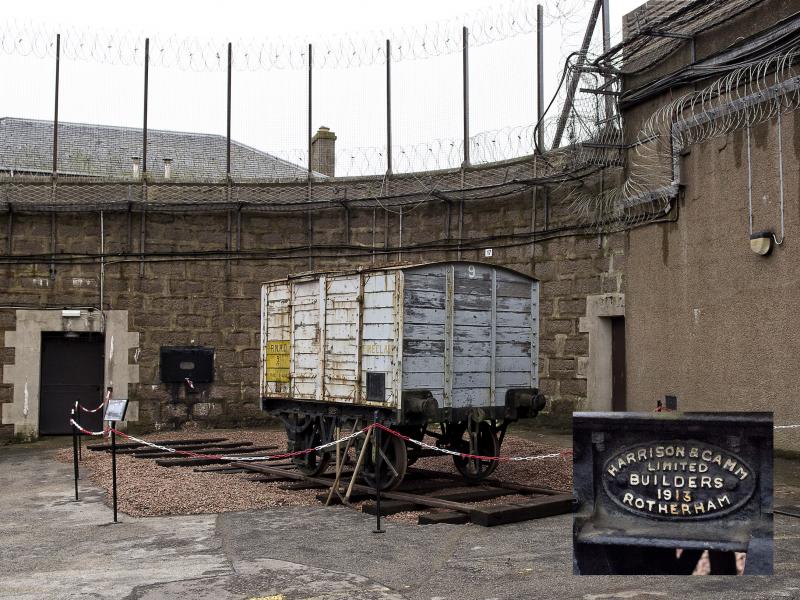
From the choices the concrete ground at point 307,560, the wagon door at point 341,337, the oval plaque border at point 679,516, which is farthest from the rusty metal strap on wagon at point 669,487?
the wagon door at point 341,337

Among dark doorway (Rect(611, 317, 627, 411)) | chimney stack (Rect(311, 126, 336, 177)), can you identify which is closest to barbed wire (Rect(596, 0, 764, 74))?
dark doorway (Rect(611, 317, 627, 411))

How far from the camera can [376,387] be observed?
980cm

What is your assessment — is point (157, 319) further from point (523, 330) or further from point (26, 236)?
point (523, 330)

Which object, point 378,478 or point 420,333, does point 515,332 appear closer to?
point 420,333

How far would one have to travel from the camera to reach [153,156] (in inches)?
1012

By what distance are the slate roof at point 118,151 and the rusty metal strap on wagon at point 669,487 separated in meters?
20.4

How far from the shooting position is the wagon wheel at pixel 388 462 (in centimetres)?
980

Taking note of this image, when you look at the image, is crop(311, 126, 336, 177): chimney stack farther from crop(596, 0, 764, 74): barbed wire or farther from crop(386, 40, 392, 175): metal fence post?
crop(596, 0, 764, 74): barbed wire

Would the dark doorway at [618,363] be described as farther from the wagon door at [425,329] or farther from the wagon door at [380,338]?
the wagon door at [380,338]

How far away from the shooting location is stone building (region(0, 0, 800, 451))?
1177 cm

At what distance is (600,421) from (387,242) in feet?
43.0

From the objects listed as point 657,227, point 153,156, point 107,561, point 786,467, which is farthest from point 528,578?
point 153,156

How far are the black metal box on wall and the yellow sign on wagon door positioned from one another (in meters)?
4.68

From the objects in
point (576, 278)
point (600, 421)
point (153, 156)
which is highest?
point (153, 156)
